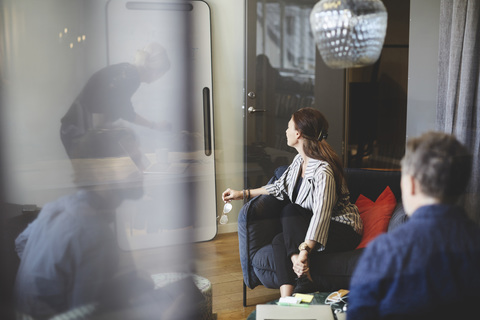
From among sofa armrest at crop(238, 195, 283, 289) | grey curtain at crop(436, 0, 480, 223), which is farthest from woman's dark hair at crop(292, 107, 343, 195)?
grey curtain at crop(436, 0, 480, 223)

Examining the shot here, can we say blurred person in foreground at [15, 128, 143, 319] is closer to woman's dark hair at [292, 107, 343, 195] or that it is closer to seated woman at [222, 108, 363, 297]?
seated woman at [222, 108, 363, 297]

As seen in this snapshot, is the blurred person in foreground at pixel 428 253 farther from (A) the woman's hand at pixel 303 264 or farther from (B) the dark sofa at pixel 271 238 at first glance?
(A) the woman's hand at pixel 303 264

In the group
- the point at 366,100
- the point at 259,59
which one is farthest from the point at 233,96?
the point at 366,100

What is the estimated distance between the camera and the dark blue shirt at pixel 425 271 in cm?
89

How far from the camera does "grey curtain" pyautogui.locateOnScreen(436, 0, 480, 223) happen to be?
A: 143 cm

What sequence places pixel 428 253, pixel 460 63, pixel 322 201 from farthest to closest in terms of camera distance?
pixel 322 201 < pixel 460 63 < pixel 428 253

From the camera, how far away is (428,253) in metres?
0.88

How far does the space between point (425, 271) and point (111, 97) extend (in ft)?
2.46

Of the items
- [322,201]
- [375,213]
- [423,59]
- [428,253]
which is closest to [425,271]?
[428,253]

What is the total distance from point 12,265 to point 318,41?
2.99 ft

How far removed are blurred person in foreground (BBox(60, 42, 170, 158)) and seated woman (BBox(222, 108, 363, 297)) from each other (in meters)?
0.50

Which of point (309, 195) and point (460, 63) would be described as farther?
point (309, 195)

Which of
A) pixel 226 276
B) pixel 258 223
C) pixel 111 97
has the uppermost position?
pixel 111 97

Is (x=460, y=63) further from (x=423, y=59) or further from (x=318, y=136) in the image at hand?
(x=318, y=136)
